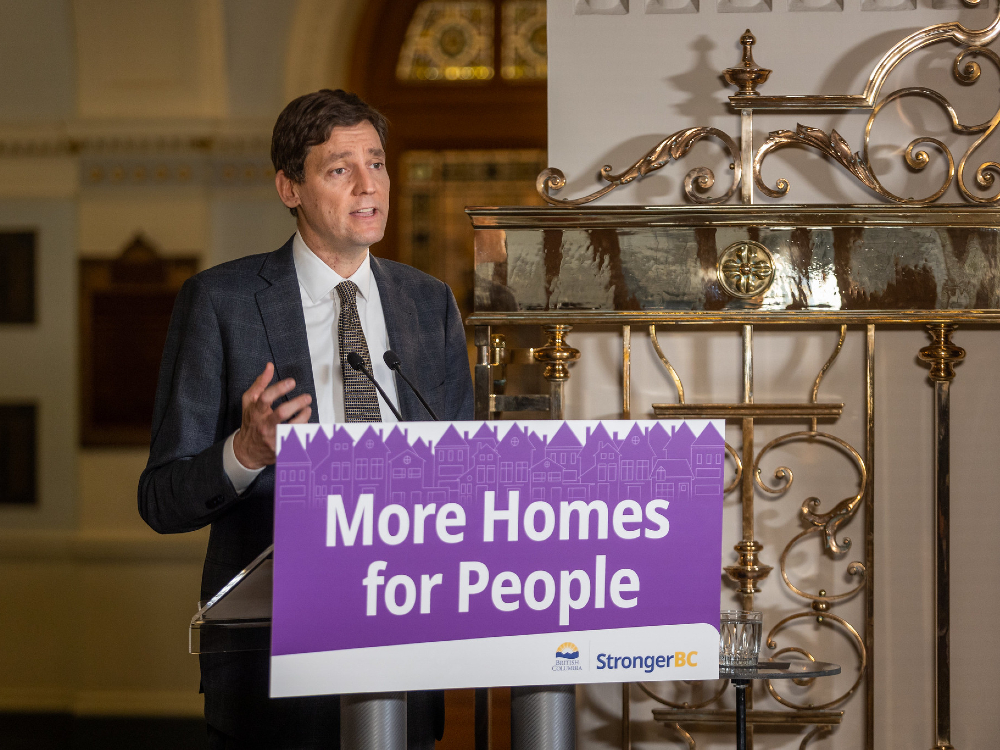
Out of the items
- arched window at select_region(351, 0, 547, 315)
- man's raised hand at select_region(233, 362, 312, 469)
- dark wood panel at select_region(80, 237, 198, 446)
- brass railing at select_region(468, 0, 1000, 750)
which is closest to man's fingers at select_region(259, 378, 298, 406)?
man's raised hand at select_region(233, 362, 312, 469)

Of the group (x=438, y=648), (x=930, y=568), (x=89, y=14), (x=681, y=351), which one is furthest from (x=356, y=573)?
(x=89, y=14)

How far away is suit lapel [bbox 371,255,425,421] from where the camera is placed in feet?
4.90

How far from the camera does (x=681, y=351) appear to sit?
1823 millimetres

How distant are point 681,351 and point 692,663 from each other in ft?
2.72

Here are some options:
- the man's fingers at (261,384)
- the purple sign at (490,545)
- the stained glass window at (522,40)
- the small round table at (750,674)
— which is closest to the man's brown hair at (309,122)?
the man's fingers at (261,384)

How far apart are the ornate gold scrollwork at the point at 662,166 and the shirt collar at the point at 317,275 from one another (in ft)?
1.33

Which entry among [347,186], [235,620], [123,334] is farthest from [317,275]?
[123,334]

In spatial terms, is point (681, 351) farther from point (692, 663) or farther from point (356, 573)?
point (356, 573)

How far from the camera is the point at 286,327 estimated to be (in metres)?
1.48

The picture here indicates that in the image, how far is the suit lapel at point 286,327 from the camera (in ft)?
4.76

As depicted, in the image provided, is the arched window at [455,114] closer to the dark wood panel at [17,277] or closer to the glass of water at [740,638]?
the dark wood panel at [17,277]

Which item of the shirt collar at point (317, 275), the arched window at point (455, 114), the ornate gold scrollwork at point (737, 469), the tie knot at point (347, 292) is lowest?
the ornate gold scrollwork at point (737, 469)

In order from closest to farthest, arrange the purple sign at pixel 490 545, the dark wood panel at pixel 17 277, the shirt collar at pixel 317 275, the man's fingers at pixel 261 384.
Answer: the purple sign at pixel 490 545
the man's fingers at pixel 261 384
the shirt collar at pixel 317 275
the dark wood panel at pixel 17 277

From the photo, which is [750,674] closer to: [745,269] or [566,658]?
[566,658]
